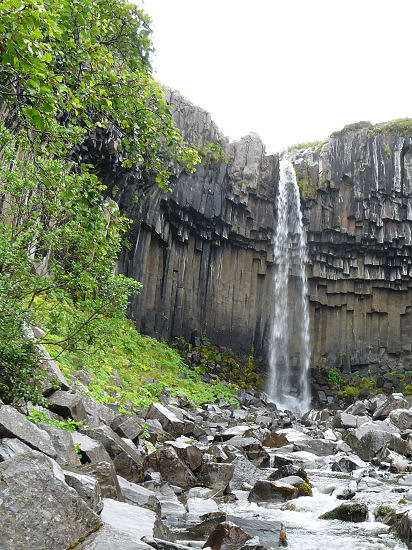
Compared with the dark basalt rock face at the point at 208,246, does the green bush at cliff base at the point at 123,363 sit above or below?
below

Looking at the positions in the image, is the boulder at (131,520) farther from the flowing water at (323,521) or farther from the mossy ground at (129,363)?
the mossy ground at (129,363)

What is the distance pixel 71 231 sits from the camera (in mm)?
7195

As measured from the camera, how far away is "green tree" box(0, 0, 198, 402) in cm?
396

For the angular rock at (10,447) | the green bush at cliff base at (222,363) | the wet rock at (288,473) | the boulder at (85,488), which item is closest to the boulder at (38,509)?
the boulder at (85,488)

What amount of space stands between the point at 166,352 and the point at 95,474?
18475 millimetres

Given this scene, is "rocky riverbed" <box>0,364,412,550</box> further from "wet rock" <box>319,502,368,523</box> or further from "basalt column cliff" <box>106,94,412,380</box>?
"basalt column cliff" <box>106,94,412,380</box>

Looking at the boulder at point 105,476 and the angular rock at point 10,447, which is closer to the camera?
the angular rock at point 10,447

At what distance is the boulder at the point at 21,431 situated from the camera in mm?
3969

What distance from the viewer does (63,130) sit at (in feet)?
21.0

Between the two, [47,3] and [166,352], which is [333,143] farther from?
[47,3]

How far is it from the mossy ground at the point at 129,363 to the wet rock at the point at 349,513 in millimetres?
3892

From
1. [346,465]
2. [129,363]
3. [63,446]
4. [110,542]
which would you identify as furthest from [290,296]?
[110,542]

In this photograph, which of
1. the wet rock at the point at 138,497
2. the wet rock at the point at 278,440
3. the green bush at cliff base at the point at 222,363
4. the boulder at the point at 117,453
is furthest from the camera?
the green bush at cliff base at the point at 222,363

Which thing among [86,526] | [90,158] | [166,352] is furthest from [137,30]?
[166,352]
